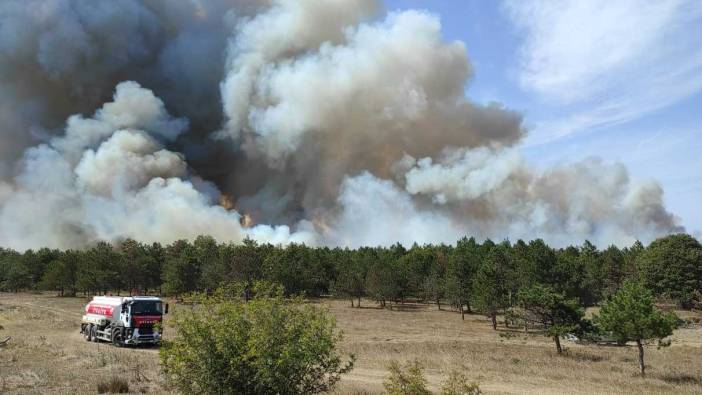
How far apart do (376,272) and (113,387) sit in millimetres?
74943

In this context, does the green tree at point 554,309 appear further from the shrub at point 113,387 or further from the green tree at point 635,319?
the shrub at point 113,387

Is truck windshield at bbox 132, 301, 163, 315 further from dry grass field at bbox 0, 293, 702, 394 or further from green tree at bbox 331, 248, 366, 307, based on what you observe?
green tree at bbox 331, 248, 366, 307

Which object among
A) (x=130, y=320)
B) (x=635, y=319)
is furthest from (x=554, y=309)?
(x=130, y=320)

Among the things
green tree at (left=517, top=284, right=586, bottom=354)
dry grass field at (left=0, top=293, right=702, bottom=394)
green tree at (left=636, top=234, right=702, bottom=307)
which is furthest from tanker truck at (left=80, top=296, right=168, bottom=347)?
green tree at (left=636, top=234, right=702, bottom=307)

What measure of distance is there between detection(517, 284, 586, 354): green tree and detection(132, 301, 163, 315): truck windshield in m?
32.7

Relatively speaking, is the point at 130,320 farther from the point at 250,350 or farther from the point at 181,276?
the point at 181,276

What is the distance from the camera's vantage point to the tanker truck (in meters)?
40.0

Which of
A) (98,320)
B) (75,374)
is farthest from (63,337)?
(75,374)

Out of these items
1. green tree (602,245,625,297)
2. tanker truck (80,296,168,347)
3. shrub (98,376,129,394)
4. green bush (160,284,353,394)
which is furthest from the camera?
green tree (602,245,625,297)

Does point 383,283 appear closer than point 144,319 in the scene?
No

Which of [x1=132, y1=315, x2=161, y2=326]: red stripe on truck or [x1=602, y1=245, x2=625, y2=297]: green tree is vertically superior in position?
[x1=602, y1=245, x2=625, y2=297]: green tree

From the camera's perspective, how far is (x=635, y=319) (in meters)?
36.0

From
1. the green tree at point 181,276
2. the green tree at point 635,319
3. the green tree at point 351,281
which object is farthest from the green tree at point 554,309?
the green tree at point 181,276

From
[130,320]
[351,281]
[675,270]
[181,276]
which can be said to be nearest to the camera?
[130,320]
